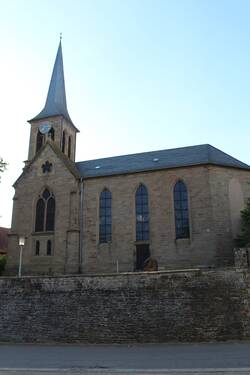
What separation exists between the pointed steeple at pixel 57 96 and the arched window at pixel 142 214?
1565cm

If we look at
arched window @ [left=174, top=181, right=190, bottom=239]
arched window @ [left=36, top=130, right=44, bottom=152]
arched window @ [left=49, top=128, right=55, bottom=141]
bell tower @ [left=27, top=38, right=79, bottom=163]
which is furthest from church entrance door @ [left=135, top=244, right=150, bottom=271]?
arched window @ [left=36, top=130, right=44, bottom=152]

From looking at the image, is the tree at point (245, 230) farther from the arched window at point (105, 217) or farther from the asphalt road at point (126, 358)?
the arched window at point (105, 217)

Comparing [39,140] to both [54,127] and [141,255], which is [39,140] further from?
[141,255]

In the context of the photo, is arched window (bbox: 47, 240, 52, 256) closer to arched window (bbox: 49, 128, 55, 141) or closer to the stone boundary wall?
the stone boundary wall

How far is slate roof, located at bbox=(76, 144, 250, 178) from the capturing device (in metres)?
28.2

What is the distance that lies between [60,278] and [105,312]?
3.02 m

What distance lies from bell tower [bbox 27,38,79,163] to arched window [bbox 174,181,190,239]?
606 inches

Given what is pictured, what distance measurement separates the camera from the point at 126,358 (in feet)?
40.4

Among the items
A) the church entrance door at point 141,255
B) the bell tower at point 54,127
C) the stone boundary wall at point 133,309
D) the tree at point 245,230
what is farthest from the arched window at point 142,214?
the bell tower at point 54,127

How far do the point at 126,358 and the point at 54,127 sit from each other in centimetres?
2985

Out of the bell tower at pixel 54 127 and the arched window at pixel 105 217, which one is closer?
the arched window at pixel 105 217

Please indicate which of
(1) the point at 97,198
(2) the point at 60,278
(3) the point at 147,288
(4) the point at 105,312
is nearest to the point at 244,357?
(3) the point at 147,288

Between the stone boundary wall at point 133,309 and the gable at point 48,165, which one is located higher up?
the gable at point 48,165

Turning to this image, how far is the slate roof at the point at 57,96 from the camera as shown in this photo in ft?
131
